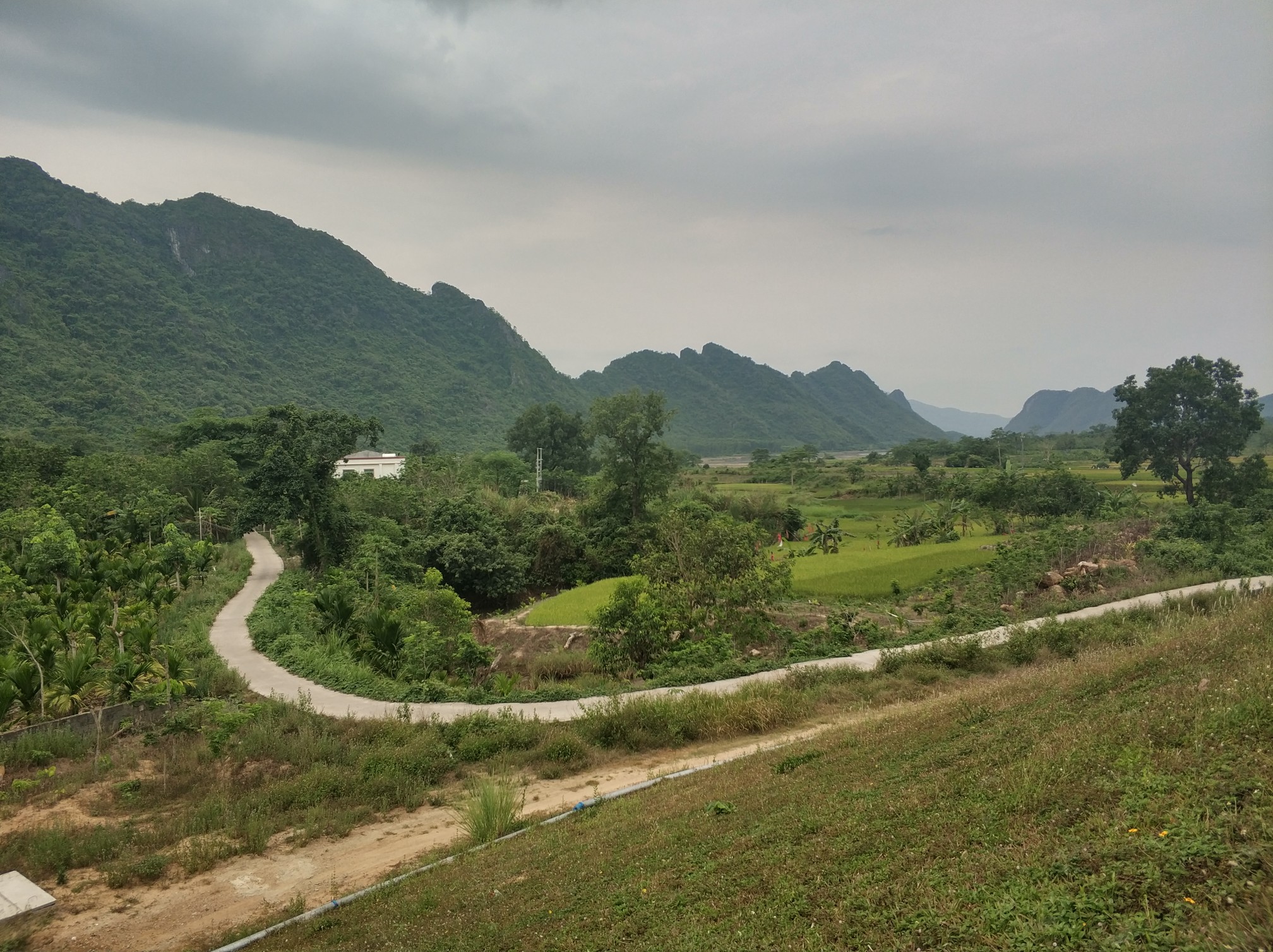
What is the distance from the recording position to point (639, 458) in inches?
1265

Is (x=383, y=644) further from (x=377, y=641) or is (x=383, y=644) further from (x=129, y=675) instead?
(x=129, y=675)

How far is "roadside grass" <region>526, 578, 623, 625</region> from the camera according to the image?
19659 millimetres

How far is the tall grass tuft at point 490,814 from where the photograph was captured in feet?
24.5

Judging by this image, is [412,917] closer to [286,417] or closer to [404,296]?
[286,417]

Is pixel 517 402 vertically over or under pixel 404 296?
under

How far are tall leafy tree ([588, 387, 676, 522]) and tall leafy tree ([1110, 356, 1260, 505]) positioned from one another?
958 inches

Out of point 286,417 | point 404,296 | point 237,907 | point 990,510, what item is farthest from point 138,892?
point 404,296

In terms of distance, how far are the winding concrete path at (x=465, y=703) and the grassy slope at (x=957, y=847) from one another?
487 cm

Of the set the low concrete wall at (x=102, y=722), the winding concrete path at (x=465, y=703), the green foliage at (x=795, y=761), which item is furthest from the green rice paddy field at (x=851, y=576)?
the green foliage at (x=795, y=761)

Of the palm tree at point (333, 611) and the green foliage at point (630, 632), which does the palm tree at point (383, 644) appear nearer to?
the palm tree at point (333, 611)

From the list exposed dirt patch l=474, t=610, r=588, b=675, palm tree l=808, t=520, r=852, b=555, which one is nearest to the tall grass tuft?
exposed dirt patch l=474, t=610, r=588, b=675

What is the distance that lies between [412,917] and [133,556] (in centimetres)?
2077

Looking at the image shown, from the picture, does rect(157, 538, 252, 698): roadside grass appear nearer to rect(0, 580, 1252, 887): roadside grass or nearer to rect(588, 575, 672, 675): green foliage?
rect(0, 580, 1252, 887): roadside grass

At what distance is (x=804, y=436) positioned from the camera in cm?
17312
